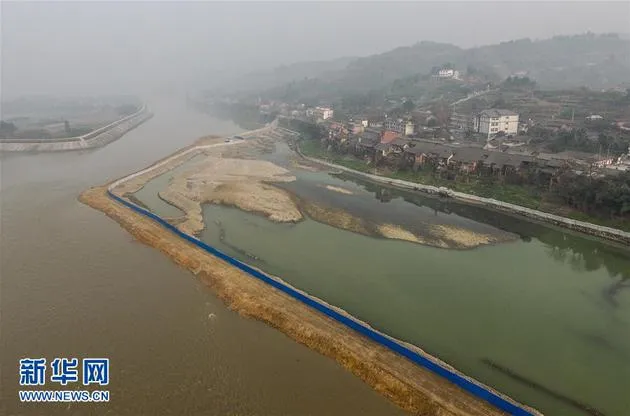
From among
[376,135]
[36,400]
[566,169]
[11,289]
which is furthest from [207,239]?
[376,135]

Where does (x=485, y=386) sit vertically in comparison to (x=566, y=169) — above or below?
below

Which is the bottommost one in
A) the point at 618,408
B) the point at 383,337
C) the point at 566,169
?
the point at 618,408

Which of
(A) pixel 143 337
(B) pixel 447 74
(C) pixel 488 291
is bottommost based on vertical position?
(C) pixel 488 291

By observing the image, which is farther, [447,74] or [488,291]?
[447,74]

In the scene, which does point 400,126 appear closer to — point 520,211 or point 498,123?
point 498,123

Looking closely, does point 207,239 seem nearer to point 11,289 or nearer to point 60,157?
point 11,289

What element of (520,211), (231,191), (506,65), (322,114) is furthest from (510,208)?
(506,65)
